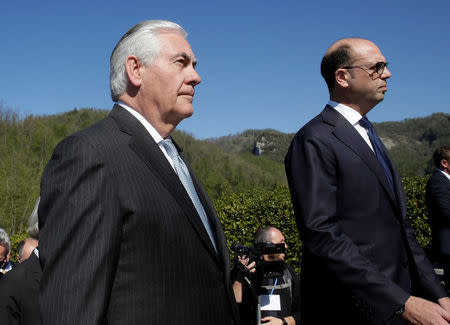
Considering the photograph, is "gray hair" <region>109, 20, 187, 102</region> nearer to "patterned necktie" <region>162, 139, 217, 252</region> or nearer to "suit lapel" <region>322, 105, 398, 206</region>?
"patterned necktie" <region>162, 139, 217, 252</region>

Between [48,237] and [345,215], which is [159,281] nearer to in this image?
[48,237]

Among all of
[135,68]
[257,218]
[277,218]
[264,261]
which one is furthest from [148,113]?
[257,218]

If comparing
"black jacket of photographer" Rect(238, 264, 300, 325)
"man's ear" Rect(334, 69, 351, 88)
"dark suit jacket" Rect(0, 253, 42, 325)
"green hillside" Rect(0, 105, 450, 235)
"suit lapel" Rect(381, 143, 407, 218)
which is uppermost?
"green hillside" Rect(0, 105, 450, 235)

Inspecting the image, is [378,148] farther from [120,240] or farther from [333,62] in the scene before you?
[120,240]

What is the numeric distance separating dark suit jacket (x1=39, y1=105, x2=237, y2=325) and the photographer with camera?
0.91 m

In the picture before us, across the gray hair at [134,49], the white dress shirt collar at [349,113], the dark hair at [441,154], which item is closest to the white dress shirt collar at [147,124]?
the gray hair at [134,49]

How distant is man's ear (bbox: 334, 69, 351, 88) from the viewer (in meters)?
2.42

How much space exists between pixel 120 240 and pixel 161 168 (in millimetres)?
350

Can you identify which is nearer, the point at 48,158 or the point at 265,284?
the point at 265,284

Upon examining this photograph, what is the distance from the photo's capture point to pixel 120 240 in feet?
→ 4.67

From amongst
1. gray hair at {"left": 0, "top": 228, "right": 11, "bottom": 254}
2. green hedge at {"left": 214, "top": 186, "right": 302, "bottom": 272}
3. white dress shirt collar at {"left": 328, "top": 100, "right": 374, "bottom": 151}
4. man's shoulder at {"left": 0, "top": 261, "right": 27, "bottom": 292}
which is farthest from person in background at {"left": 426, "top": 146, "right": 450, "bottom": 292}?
gray hair at {"left": 0, "top": 228, "right": 11, "bottom": 254}

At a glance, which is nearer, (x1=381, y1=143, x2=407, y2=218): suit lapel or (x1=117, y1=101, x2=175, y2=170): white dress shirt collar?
(x1=117, y1=101, x2=175, y2=170): white dress shirt collar

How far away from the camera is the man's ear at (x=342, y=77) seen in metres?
2.42

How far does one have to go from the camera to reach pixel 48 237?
137 centimetres
